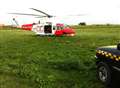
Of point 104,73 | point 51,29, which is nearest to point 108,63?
point 104,73

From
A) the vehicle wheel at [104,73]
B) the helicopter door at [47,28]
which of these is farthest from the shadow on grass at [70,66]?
the helicopter door at [47,28]

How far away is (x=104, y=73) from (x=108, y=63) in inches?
17.2

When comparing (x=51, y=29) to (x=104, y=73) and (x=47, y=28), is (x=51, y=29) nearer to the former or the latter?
(x=47, y=28)

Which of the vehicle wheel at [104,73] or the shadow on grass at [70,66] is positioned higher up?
the vehicle wheel at [104,73]

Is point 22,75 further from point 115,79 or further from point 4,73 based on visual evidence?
point 115,79

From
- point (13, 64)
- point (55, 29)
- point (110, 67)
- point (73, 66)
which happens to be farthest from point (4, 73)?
point (55, 29)

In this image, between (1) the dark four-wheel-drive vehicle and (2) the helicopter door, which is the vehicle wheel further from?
(2) the helicopter door

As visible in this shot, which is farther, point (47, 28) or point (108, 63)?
point (47, 28)

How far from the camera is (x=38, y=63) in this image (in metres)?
12.8

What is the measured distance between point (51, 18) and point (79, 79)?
1093 inches

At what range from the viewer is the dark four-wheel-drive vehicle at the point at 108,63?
26.3 ft

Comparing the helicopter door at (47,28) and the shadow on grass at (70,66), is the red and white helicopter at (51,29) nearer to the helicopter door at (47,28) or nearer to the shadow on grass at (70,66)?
the helicopter door at (47,28)

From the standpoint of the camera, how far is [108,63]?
853 centimetres

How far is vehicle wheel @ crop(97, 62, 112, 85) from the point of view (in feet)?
27.7
